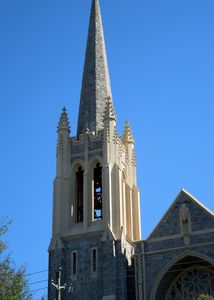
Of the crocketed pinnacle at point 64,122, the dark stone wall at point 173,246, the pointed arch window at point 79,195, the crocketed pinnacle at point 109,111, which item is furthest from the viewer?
the crocketed pinnacle at point 64,122

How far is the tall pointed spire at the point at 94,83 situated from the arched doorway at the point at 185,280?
10112 mm

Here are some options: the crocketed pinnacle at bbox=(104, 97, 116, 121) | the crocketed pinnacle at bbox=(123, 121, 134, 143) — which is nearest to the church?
the crocketed pinnacle at bbox=(104, 97, 116, 121)

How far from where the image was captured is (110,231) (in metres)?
35.1

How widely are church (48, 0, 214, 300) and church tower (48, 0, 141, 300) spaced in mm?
53

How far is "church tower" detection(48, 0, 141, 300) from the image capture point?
113 ft

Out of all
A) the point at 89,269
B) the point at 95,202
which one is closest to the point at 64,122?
the point at 95,202

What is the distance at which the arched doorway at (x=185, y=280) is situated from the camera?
110 feet

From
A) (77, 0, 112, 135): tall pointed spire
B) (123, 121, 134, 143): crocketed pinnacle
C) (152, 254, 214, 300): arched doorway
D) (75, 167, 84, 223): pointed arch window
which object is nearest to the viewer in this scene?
(152, 254, 214, 300): arched doorway

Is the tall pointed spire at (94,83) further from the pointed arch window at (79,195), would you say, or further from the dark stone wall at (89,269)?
the dark stone wall at (89,269)

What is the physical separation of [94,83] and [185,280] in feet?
46.7

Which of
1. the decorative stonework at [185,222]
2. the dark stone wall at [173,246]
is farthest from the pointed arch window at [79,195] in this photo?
the decorative stonework at [185,222]

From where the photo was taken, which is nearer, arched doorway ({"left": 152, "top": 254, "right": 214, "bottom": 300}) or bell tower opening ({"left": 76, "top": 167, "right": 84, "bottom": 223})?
arched doorway ({"left": 152, "top": 254, "right": 214, "bottom": 300})

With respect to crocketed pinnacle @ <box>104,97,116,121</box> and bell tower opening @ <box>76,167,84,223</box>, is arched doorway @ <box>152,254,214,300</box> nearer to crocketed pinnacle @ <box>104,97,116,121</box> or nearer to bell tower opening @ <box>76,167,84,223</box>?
bell tower opening @ <box>76,167,84,223</box>

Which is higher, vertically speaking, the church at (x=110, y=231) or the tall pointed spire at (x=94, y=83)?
the tall pointed spire at (x=94, y=83)
